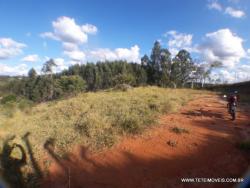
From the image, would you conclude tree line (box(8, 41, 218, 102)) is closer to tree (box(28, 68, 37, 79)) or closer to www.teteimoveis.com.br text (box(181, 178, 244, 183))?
tree (box(28, 68, 37, 79))

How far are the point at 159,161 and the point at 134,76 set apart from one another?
155ft

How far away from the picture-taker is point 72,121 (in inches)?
404

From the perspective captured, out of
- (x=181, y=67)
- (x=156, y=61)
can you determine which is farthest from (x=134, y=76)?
(x=181, y=67)

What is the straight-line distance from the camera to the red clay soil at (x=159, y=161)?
571 cm

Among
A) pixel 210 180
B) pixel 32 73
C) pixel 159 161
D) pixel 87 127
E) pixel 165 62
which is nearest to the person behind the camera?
pixel 210 180

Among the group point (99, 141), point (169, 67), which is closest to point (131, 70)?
point (169, 67)

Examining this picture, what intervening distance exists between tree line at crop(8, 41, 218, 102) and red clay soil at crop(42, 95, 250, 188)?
3370 cm

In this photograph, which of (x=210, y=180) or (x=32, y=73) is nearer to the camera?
(x=210, y=180)

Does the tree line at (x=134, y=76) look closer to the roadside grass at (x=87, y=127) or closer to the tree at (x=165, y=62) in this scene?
the tree at (x=165, y=62)

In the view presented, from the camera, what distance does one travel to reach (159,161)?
21.1ft

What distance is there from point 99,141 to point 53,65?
54291mm

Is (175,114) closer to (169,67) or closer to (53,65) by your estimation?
(169,67)

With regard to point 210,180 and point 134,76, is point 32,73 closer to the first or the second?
point 134,76

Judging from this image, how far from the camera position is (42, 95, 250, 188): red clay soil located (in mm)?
5711
